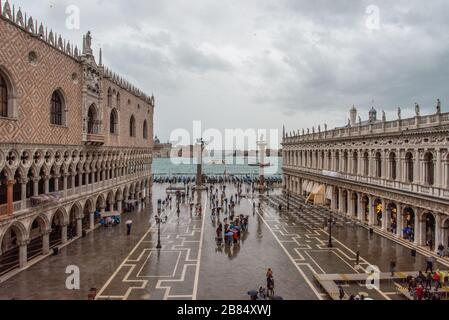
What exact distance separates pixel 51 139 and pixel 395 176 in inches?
1122

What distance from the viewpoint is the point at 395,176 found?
103 feet

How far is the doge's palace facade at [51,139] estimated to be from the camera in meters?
21.8

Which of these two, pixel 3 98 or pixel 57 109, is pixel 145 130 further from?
pixel 3 98

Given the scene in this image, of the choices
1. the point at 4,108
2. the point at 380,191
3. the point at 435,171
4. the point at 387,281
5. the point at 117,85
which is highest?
the point at 117,85

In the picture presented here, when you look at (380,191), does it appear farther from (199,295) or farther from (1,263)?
(1,263)

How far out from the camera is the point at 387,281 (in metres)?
20.5

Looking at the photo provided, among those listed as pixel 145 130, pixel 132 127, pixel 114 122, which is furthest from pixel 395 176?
pixel 145 130

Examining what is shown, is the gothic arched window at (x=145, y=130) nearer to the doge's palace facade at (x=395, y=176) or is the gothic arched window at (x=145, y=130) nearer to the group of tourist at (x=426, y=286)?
the doge's palace facade at (x=395, y=176)

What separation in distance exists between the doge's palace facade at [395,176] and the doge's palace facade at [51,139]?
2632cm

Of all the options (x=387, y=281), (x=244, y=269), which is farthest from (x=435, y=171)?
(x=244, y=269)

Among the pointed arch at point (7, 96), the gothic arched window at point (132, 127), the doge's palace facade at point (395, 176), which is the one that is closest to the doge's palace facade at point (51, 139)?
the pointed arch at point (7, 96)

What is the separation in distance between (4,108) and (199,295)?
52.8ft

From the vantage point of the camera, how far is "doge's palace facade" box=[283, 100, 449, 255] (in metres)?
25.0

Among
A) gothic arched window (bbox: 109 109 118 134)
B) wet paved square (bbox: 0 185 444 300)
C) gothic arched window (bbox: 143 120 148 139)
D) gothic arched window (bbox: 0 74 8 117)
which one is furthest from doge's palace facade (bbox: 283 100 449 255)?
gothic arched window (bbox: 0 74 8 117)
